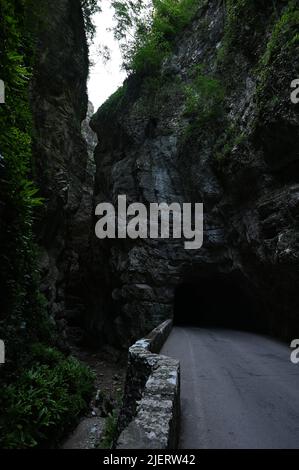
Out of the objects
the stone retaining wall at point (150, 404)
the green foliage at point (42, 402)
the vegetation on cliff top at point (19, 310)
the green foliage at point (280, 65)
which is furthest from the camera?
the green foliage at point (280, 65)

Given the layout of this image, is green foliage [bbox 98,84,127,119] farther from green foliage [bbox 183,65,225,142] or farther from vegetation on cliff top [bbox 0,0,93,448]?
vegetation on cliff top [bbox 0,0,93,448]

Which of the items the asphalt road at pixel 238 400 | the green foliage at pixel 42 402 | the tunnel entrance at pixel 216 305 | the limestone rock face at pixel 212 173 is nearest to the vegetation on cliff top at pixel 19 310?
the green foliage at pixel 42 402

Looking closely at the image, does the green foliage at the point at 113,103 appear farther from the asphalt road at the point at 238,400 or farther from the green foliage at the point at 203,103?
the asphalt road at the point at 238,400

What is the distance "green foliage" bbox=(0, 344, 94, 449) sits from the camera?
241 inches

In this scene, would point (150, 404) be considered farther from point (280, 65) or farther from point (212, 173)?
point (212, 173)

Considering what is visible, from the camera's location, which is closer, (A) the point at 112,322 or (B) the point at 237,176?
(B) the point at 237,176

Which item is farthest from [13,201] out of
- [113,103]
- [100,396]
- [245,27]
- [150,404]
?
[113,103]

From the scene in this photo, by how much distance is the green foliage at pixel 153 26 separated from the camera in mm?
21219

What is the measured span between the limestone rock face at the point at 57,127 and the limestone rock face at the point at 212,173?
441 cm

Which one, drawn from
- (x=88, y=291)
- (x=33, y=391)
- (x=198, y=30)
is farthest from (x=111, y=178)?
(x=33, y=391)

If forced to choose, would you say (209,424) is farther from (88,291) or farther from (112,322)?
(88,291)

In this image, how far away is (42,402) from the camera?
23.4ft

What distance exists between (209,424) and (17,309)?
594cm
